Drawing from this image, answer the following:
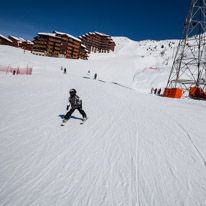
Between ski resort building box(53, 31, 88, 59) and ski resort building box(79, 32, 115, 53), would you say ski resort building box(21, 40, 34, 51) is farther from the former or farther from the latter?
ski resort building box(79, 32, 115, 53)

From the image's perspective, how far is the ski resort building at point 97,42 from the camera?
8381 cm

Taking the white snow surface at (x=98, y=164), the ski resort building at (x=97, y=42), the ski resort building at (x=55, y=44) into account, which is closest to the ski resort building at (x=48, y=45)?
the ski resort building at (x=55, y=44)

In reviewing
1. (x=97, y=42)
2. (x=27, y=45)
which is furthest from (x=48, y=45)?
(x=97, y=42)

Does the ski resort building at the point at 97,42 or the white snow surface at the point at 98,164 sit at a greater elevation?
the ski resort building at the point at 97,42

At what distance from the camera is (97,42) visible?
282 ft

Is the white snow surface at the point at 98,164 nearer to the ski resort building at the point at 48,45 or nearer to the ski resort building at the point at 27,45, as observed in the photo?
the ski resort building at the point at 48,45

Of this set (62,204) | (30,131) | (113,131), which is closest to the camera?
(62,204)

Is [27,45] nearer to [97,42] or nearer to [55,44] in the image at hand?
[55,44]

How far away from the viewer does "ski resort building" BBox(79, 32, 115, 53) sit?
8381cm

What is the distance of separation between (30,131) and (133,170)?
3419mm

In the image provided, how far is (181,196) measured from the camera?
2244 millimetres

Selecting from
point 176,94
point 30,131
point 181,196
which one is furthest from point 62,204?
point 176,94

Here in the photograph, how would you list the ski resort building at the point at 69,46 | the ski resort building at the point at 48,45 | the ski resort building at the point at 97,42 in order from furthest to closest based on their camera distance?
the ski resort building at the point at 97,42
the ski resort building at the point at 69,46
the ski resort building at the point at 48,45

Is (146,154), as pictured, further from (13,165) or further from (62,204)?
(13,165)
